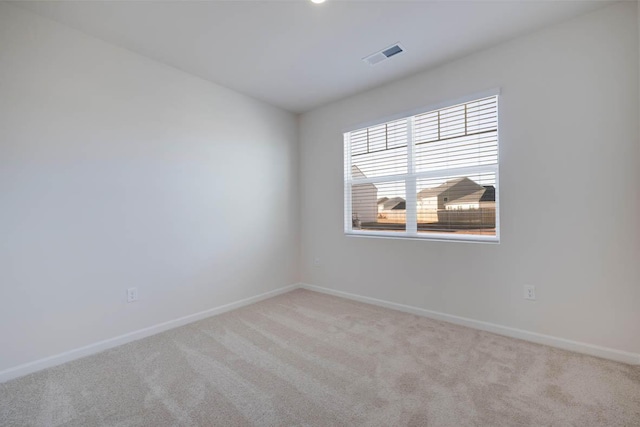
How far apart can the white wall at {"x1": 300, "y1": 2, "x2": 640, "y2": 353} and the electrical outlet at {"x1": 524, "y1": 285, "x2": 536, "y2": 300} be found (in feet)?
0.13

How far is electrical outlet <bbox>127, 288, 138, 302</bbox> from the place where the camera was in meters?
2.54

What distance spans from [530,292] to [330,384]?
1884 millimetres

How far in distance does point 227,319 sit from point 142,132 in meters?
2.03

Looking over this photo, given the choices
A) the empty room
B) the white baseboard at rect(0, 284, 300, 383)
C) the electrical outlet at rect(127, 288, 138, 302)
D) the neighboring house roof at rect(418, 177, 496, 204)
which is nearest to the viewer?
the empty room

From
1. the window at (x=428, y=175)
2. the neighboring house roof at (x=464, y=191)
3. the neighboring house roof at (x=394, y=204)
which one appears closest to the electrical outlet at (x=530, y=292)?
the window at (x=428, y=175)

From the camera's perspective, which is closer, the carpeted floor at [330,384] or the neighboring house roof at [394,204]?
the carpeted floor at [330,384]

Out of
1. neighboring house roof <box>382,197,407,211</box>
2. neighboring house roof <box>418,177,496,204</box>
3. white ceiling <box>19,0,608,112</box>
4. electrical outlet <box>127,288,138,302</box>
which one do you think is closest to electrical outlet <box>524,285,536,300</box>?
neighboring house roof <box>418,177,496,204</box>

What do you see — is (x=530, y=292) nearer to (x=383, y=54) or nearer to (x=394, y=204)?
(x=394, y=204)

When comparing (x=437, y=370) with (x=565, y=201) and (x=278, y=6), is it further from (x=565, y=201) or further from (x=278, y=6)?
(x=278, y=6)

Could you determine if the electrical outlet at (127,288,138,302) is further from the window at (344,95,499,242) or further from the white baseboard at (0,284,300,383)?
the window at (344,95,499,242)

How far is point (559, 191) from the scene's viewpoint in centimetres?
229

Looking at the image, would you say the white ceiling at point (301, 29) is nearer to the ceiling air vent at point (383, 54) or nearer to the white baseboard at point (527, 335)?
the ceiling air vent at point (383, 54)

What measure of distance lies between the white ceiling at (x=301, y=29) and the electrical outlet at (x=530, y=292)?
2.17 metres

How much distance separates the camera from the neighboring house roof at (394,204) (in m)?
3.29
